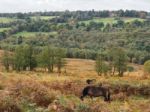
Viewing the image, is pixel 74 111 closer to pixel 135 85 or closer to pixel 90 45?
pixel 135 85

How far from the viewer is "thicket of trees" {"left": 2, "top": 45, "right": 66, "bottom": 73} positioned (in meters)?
81.7

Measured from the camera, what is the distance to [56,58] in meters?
88.2

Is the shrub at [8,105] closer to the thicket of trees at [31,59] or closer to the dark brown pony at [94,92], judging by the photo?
the dark brown pony at [94,92]

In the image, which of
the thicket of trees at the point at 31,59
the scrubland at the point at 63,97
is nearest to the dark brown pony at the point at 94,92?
the scrubland at the point at 63,97

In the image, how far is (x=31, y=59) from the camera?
280 ft

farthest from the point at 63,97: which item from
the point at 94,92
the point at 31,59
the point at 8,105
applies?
the point at 31,59

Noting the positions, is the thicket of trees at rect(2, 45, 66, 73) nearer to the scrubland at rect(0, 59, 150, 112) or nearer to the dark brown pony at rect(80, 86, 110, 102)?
the scrubland at rect(0, 59, 150, 112)

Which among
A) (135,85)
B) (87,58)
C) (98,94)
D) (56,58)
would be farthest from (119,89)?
(87,58)

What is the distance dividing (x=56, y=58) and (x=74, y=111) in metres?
72.1

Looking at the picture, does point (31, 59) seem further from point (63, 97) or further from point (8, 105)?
point (8, 105)

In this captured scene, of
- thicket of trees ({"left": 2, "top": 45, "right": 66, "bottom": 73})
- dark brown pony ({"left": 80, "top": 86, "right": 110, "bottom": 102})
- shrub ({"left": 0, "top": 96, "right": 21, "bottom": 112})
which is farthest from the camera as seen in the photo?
thicket of trees ({"left": 2, "top": 45, "right": 66, "bottom": 73})

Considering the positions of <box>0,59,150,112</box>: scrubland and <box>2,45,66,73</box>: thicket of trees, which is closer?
<box>0,59,150,112</box>: scrubland

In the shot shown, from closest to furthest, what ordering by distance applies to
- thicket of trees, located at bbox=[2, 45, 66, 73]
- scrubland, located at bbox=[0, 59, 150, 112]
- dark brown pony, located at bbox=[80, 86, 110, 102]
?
scrubland, located at bbox=[0, 59, 150, 112] < dark brown pony, located at bbox=[80, 86, 110, 102] < thicket of trees, located at bbox=[2, 45, 66, 73]

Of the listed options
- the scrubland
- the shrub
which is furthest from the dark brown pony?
the shrub
